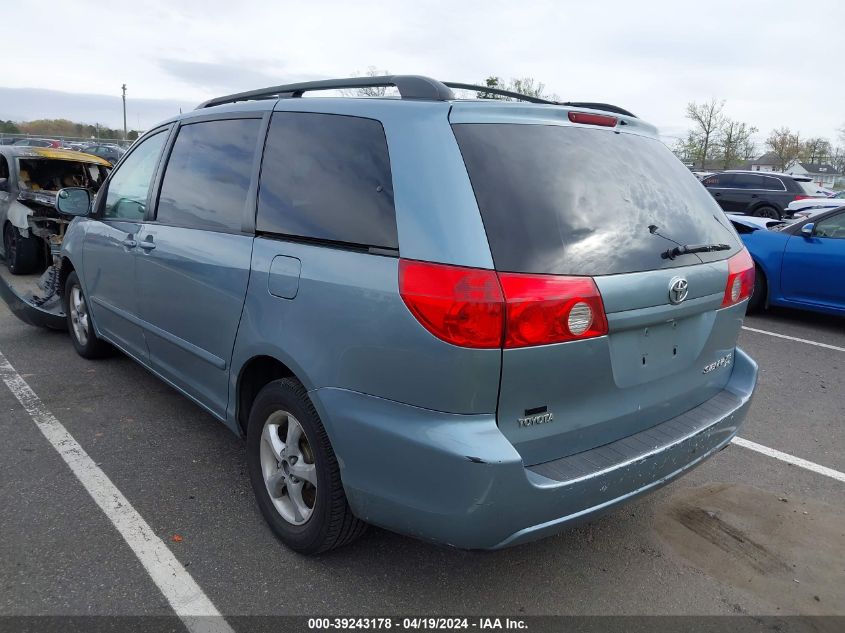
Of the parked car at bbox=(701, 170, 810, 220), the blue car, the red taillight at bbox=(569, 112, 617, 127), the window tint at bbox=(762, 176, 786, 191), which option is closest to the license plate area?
the red taillight at bbox=(569, 112, 617, 127)

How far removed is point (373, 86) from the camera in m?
2.71

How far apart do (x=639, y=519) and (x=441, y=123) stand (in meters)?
2.05

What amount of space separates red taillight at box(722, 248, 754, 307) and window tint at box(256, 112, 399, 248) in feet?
4.78

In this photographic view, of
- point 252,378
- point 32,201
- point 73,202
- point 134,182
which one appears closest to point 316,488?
point 252,378

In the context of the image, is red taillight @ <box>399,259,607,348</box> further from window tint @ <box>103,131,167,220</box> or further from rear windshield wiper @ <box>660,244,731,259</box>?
window tint @ <box>103,131,167,220</box>

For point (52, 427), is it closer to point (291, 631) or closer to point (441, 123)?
point (291, 631)

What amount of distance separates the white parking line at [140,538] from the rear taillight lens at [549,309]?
147 cm

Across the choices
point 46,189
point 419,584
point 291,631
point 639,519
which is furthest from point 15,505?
point 46,189

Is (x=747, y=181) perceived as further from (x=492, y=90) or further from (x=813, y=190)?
(x=492, y=90)

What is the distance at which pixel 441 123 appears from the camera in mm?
2236

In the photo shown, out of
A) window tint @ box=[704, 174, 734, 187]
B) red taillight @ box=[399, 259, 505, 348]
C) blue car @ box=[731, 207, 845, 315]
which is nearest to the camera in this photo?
red taillight @ box=[399, 259, 505, 348]

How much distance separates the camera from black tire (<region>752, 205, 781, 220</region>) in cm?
1797

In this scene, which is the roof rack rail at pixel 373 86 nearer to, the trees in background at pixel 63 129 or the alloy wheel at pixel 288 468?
the alloy wheel at pixel 288 468

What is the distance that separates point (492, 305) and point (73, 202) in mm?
3839
